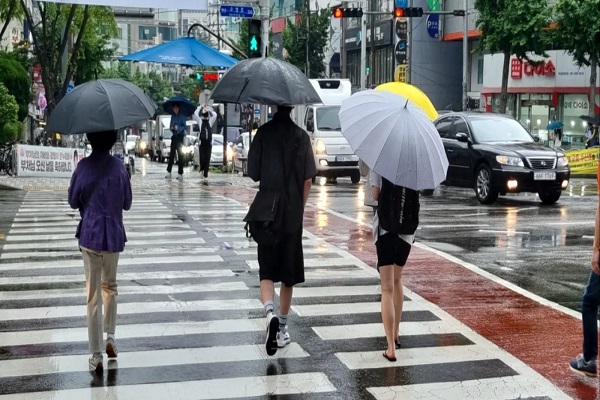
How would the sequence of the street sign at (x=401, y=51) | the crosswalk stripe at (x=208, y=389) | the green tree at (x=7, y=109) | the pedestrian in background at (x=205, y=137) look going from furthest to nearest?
the street sign at (x=401, y=51) → the green tree at (x=7, y=109) → the pedestrian in background at (x=205, y=137) → the crosswalk stripe at (x=208, y=389)

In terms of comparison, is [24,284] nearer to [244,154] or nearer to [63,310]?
[63,310]

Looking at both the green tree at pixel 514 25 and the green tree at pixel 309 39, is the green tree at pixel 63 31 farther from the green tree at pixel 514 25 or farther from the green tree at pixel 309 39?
the green tree at pixel 309 39

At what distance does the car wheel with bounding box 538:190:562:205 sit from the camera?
2053 cm

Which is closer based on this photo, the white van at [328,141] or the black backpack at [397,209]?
the black backpack at [397,209]

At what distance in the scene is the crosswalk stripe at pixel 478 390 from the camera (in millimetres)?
6934

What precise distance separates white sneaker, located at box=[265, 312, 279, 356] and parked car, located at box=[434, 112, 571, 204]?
42.7ft

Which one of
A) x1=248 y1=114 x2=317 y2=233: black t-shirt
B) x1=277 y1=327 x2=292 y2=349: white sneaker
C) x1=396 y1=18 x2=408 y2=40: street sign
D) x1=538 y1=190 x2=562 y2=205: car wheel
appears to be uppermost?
x1=396 y1=18 x2=408 y2=40: street sign

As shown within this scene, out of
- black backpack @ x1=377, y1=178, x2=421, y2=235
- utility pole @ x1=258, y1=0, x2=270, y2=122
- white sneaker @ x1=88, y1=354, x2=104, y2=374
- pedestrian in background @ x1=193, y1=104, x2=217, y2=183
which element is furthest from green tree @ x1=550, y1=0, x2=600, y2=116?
white sneaker @ x1=88, y1=354, x2=104, y2=374

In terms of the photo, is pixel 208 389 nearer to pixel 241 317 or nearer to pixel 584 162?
pixel 241 317

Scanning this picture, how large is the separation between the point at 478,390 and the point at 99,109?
3396 mm

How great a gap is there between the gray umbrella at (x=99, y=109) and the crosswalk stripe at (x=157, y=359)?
1756mm

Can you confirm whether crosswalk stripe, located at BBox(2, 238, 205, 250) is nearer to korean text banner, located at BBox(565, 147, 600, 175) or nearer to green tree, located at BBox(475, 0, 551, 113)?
korean text banner, located at BBox(565, 147, 600, 175)

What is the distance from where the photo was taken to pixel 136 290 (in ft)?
35.4

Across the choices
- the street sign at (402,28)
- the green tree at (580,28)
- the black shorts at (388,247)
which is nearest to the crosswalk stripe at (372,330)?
the black shorts at (388,247)
